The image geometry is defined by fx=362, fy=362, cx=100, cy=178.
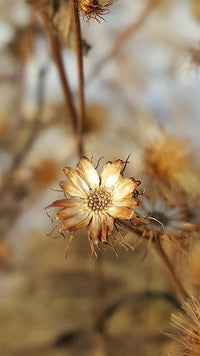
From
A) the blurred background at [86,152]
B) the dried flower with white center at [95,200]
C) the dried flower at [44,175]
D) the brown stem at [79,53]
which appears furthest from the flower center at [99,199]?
the dried flower at [44,175]

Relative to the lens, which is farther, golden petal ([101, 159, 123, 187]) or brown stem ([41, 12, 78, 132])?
brown stem ([41, 12, 78, 132])

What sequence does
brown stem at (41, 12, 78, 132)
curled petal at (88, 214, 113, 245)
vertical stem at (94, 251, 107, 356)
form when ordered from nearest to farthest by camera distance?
curled petal at (88, 214, 113, 245), brown stem at (41, 12, 78, 132), vertical stem at (94, 251, 107, 356)

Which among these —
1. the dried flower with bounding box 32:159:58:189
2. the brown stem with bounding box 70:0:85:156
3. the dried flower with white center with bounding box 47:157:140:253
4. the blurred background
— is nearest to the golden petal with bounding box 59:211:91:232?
the dried flower with white center with bounding box 47:157:140:253

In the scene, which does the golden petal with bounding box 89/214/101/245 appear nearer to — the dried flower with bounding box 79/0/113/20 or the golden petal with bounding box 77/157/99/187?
the golden petal with bounding box 77/157/99/187

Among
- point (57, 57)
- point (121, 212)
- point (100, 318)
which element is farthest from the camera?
point (100, 318)

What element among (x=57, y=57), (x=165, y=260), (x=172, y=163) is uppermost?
(x=57, y=57)

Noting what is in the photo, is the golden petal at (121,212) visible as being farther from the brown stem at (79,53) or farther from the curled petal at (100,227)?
the brown stem at (79,53)

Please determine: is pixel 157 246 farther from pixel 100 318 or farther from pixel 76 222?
pixel 100 318

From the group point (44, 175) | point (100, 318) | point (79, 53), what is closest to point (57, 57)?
point (79, 53)
